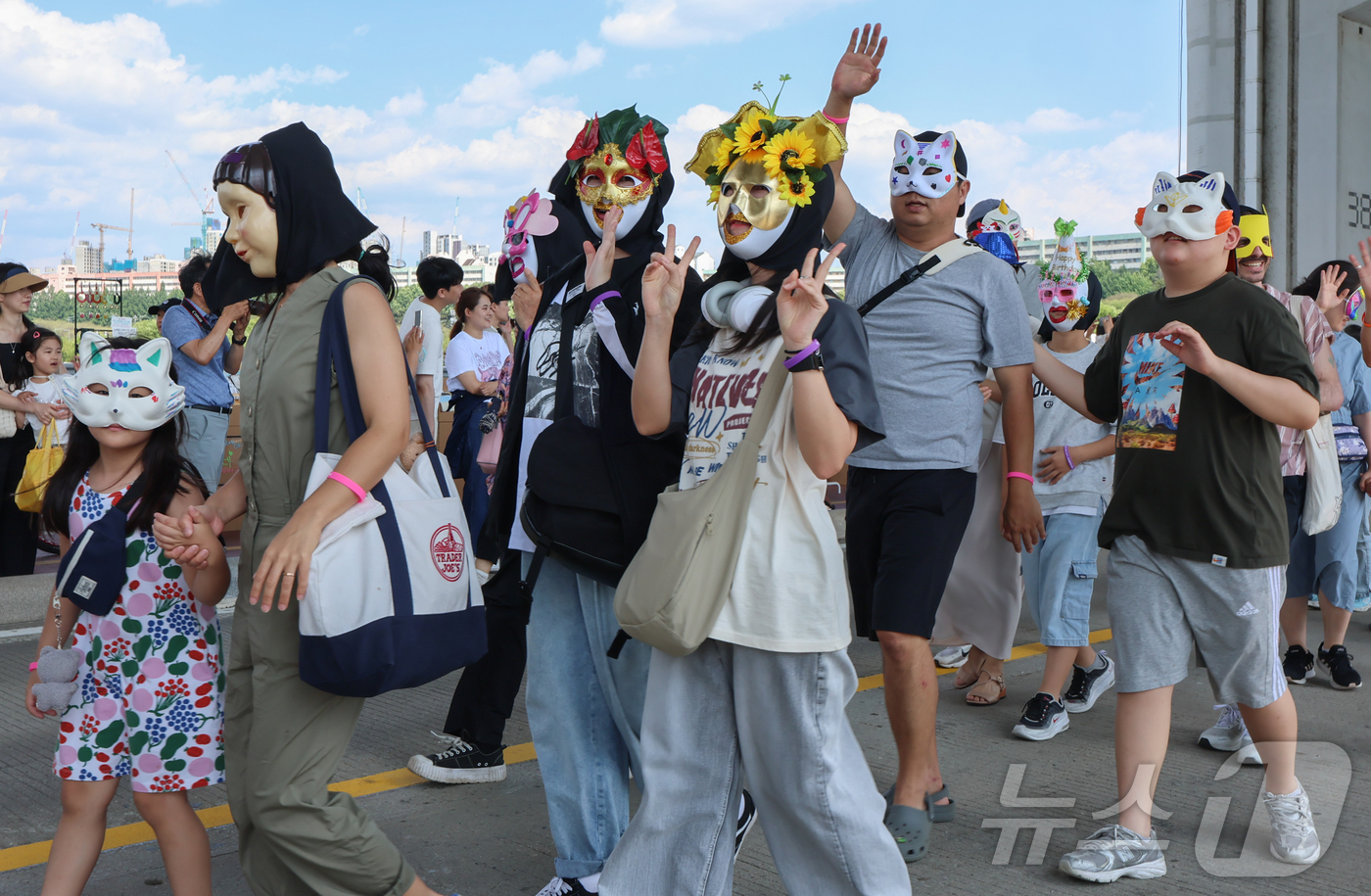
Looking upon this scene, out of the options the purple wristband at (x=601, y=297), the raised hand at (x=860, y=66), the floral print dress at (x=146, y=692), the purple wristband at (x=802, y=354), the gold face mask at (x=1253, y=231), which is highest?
the raised hand at (x=860, y=66)

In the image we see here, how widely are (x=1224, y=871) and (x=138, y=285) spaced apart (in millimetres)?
10404

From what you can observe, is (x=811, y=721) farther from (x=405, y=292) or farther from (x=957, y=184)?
(x=405, y=292)

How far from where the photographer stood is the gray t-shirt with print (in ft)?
11.8

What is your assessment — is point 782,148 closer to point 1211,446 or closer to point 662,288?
point 662,288

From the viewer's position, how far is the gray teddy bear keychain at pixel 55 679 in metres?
2.71

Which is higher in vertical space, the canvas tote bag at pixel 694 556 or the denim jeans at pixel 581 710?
the canvas tote bag at pixel 694 556

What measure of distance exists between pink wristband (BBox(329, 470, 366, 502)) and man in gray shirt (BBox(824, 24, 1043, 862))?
1715 mm

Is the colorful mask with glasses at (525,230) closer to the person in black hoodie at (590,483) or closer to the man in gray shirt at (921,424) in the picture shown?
the person in black hoodie at (590,483)

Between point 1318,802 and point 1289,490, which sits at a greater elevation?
point 1289,490

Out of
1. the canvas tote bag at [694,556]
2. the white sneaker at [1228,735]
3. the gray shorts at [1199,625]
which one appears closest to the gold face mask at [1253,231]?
the gray shorts at [1199,625]

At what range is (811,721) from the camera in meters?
2.54

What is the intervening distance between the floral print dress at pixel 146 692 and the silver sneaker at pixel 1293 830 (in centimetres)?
287

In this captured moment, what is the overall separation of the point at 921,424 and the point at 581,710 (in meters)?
1.33

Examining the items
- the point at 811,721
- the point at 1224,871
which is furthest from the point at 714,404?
the point at 1224,871
